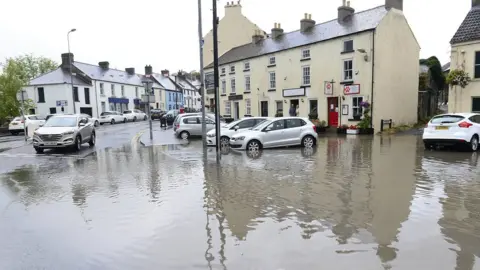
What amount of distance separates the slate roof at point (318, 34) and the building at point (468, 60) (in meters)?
4.47

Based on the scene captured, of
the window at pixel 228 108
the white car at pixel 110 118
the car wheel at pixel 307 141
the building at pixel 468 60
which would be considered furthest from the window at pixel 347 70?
the white car at pixel 110 118

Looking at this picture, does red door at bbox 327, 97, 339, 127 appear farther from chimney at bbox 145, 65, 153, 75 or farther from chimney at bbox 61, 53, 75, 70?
chimney at bbox 145, 65, 153, 75

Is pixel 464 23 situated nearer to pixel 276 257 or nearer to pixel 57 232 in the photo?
pixel 276 257

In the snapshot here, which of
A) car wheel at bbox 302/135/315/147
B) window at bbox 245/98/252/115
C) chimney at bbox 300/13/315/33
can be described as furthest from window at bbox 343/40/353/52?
window at bbox 245/98/252/115

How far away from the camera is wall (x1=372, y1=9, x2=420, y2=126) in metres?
21.1

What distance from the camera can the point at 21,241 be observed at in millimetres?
4855

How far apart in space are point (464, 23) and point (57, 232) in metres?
21.3

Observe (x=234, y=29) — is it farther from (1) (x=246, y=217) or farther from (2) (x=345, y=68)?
(1) (x=246, y=217)

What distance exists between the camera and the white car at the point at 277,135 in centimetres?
1437

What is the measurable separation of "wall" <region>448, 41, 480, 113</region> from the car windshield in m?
19.5

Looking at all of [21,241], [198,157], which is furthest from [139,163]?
[21,241]

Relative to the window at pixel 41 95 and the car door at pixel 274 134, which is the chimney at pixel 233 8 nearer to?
the window at pixel 41 95

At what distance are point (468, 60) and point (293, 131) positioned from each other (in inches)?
423

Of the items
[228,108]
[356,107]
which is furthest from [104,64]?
[356,107]
